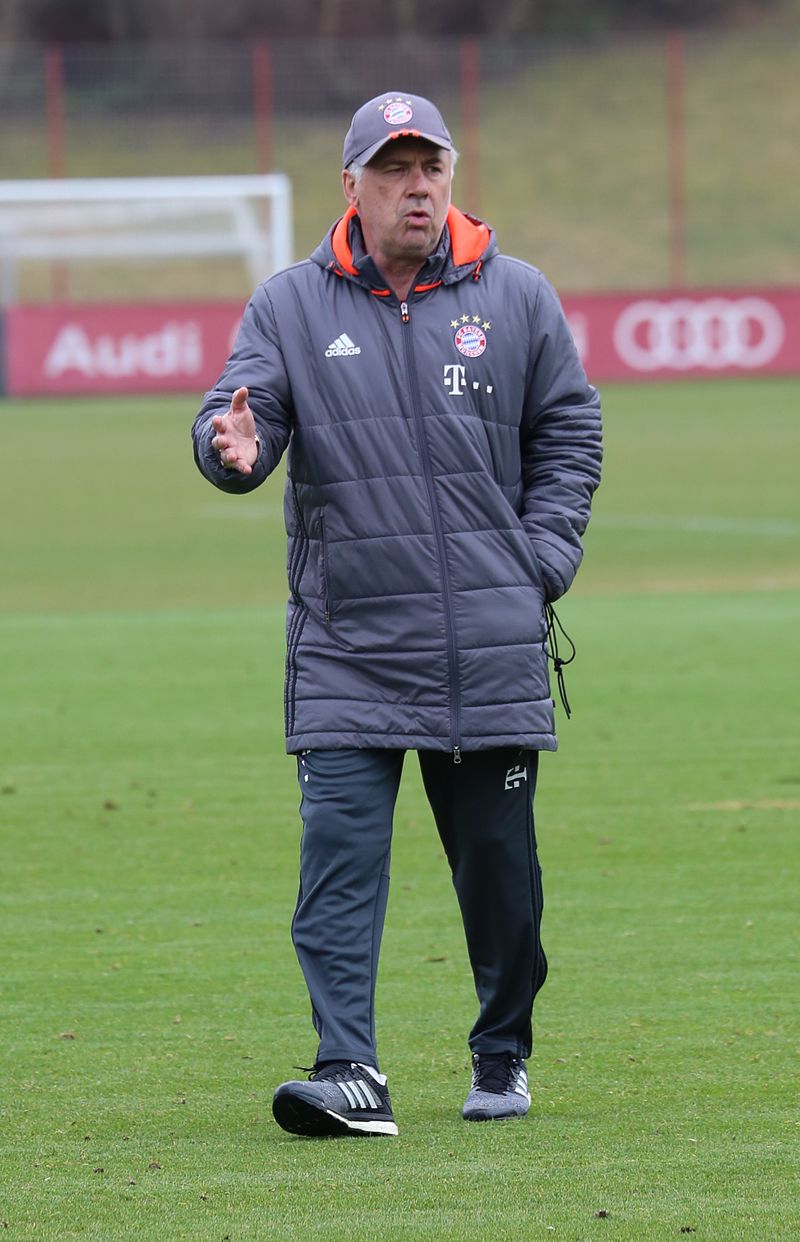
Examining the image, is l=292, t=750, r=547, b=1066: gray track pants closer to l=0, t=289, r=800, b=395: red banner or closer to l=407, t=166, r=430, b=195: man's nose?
l=407, t=166, r=430, b=195: man's nose

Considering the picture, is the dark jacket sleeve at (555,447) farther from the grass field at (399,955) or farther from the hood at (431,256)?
the grass field at (399,955)

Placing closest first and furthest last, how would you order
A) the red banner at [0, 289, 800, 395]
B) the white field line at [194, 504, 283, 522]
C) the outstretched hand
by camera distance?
the outstretched hand < the white field line at [194, 504, 283, 522] < the red banner at [0, 289, 800, 395]

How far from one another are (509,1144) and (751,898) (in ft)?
7.96

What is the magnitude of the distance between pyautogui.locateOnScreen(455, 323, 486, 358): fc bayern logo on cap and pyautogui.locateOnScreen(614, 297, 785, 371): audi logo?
29.5m

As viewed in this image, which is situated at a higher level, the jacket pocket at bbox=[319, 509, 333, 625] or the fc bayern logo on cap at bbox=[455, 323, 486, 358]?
the fc bayern logo on cap at bbox=[455, 323, 486, 358]

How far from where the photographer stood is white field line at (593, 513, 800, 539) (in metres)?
18.5

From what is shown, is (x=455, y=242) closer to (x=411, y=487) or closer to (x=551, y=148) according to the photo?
(x=411, y=487)

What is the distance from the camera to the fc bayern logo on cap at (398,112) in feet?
15.6

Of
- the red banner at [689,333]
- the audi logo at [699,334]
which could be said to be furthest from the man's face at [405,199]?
the audi logo at [699,334]

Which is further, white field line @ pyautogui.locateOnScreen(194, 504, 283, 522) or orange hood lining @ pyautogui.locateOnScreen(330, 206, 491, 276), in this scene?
white field line @ pyautogui.locateOnScreen(194, 504, 283, 522)

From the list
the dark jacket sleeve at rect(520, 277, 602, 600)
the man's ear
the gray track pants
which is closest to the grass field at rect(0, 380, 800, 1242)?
the gray track pants

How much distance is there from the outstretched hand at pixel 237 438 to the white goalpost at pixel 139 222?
91.5ft

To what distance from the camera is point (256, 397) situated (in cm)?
479

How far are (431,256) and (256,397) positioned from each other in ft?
1.50
